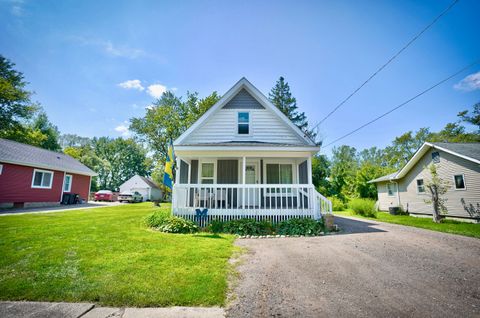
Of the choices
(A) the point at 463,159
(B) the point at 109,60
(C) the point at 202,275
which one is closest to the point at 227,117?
(B) the point at 109,60

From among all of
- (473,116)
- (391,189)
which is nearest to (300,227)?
(391,189)

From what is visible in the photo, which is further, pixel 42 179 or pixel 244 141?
pixel 42 179

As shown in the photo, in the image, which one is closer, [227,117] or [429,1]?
[429,1]

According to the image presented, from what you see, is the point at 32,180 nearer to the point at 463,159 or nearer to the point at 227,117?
the point at 227,117

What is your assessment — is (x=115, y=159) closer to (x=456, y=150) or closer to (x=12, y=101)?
(x=12, y=101)

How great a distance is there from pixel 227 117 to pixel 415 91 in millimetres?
9152

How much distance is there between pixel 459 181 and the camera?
43.5 ft

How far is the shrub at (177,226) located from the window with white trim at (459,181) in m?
17.2

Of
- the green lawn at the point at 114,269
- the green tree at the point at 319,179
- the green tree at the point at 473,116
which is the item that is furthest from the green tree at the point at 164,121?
the green tree at the point at 473,116

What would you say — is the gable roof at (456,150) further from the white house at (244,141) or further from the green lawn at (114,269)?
the green lawn at (114,269)

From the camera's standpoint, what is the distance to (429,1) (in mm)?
7227

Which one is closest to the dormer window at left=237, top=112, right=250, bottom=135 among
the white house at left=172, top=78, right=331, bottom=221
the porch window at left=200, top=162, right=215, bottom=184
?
the white house at left=172, top=78, right=331, bottom=221

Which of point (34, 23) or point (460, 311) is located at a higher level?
point (34, 23)

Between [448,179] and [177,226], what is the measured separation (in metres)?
18.3
